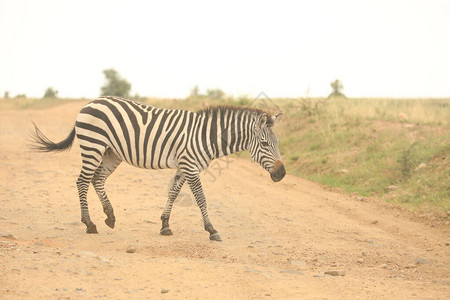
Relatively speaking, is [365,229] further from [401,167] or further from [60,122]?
[60,122]

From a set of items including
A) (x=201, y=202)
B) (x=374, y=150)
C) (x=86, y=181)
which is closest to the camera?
(x=201, y=202)

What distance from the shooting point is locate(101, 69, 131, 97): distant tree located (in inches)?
1618

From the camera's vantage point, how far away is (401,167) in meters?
11.5

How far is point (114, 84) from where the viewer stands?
4166cm

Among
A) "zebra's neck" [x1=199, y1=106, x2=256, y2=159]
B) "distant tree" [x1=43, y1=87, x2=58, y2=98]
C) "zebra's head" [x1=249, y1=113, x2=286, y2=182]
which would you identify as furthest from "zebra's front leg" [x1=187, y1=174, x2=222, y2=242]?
"distant tree" [x1=43, y1=87, x2=58, y2=98]

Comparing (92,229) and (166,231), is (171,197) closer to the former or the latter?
(166,231)

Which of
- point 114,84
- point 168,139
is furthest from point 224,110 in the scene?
point 114,84

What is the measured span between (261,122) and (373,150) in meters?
6.51

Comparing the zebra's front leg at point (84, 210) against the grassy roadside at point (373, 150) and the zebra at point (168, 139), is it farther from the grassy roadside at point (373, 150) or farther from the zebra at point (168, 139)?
the grassy roadside at point (373, 150)

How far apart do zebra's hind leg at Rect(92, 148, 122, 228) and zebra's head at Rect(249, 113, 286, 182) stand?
7.11 feet

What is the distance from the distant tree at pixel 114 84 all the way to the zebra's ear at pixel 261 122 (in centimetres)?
3432

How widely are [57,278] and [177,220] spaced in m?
3.67

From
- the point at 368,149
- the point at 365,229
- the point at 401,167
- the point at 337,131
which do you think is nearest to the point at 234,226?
the point at 365,229

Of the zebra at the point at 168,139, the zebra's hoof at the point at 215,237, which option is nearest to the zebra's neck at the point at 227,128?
the zebra at the point at 168,139
